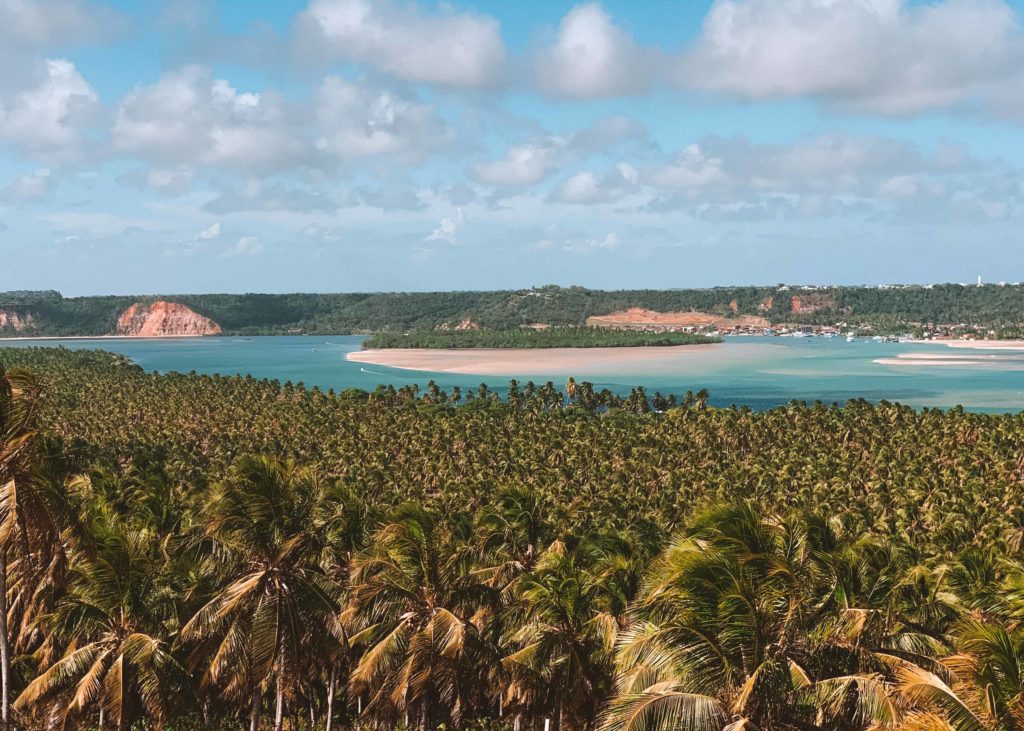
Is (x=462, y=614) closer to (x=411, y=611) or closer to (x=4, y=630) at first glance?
(x=411, y=611)

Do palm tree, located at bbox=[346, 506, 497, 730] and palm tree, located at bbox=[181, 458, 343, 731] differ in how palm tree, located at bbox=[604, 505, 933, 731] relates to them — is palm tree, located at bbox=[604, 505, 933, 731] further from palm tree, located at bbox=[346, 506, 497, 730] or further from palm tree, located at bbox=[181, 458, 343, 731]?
palm tree, located at bbox=[346, 506, 497, 730]

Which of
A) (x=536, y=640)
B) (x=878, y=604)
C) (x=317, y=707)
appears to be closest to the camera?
(x=878, y=604)

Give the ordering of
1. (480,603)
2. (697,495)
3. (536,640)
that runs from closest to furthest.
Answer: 1. (536,640)
2. (480,603)
3. (697,495)

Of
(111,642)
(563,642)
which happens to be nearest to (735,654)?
(563,642)

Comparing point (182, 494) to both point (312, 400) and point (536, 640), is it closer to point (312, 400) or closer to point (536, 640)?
point (536, 640)

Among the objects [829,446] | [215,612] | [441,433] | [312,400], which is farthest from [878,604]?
[312,400]

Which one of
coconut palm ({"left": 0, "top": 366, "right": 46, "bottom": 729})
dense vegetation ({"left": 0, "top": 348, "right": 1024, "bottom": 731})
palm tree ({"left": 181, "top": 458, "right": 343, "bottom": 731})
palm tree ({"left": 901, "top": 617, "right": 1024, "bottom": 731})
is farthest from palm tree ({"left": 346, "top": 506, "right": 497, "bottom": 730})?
palm tree ({"left": 901, "top": 617, "right": 1024, "bottom": 731})
